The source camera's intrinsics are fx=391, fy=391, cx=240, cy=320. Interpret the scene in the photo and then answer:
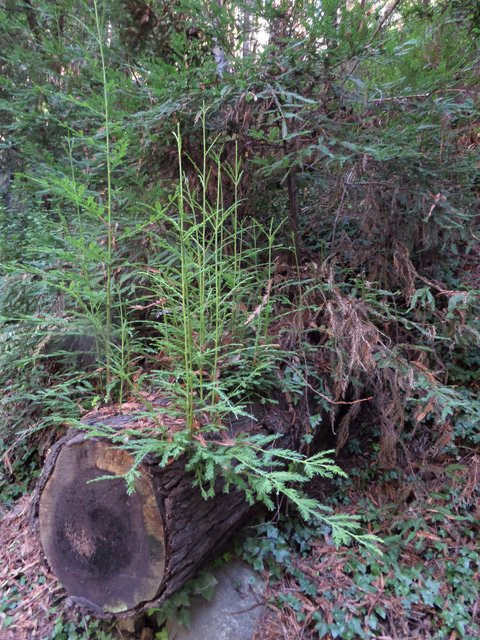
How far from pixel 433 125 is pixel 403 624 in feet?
9.33

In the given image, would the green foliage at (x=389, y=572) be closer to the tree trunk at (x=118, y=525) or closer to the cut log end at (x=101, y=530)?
the tree trunk at (x=118, y=525)

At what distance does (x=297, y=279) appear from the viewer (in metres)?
3.05

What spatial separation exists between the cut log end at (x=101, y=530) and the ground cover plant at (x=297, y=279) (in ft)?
0.74

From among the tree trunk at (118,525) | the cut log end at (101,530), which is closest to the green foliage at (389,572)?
the tree trunk at (118,525)

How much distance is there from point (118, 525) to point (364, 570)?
1418 mm

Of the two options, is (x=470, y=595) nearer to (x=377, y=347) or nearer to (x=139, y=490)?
(x=377, y=347)

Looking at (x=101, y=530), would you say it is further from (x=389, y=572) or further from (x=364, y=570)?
(x=389, y=572)

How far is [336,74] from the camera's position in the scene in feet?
8.68

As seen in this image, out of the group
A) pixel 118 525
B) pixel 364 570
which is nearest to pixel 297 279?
pixel 364 570

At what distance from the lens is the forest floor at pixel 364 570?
1.98 meters

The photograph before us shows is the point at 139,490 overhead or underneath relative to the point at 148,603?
overhead

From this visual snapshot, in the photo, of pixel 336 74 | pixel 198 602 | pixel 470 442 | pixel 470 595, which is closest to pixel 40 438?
pixel 198 602

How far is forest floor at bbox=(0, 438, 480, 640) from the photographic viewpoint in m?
1.98

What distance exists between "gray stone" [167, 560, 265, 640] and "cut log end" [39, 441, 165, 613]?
1.46 feet
